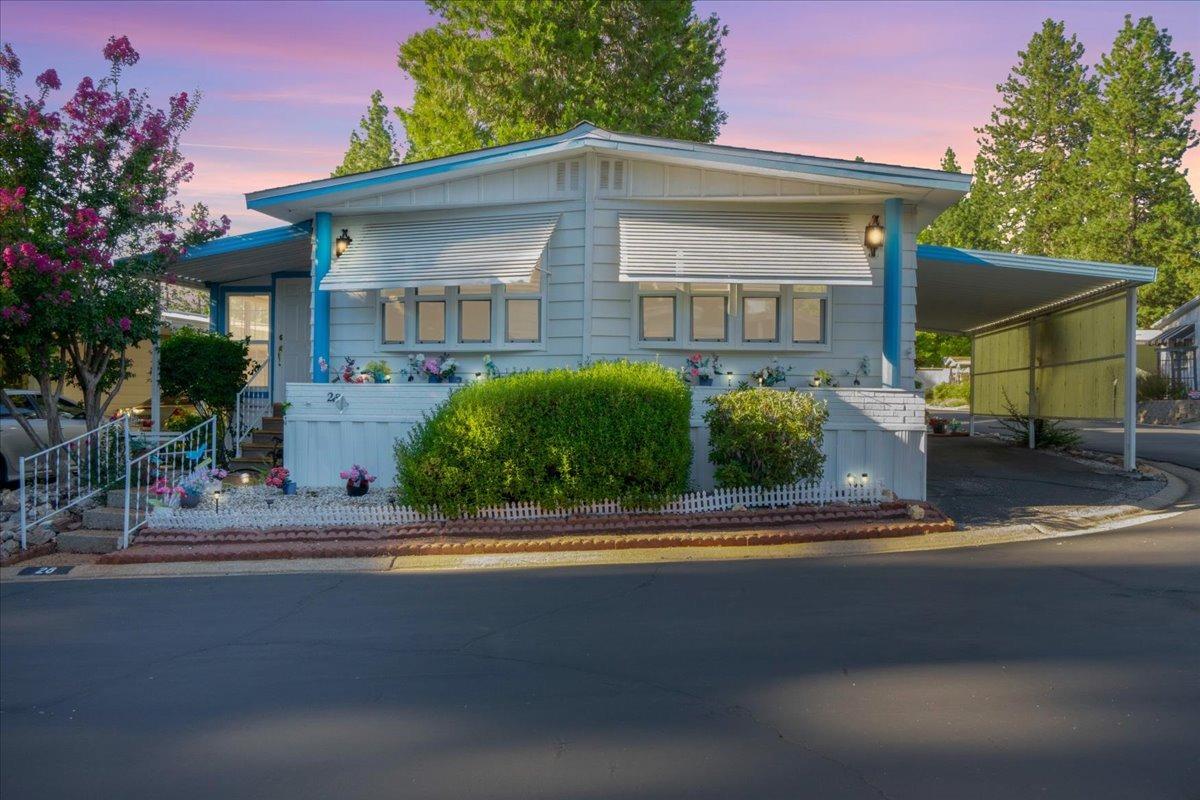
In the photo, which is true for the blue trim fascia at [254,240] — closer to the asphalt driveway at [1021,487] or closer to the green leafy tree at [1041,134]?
the asphalt driveway at [1021,487]

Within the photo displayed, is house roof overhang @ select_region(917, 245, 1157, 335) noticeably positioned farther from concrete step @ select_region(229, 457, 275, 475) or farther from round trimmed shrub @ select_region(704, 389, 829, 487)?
concrete step @ select_region(229, 457, 275, 475)

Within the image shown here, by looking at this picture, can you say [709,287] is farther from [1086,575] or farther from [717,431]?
[1086,575]

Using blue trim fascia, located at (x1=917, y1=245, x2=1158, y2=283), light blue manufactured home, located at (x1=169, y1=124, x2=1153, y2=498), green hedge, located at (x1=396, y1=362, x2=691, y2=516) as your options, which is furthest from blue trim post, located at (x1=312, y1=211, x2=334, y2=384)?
blue trim fascia, located at (x1=917, y1=245, x2=1158, y2=283)

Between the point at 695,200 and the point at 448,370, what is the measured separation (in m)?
3.69

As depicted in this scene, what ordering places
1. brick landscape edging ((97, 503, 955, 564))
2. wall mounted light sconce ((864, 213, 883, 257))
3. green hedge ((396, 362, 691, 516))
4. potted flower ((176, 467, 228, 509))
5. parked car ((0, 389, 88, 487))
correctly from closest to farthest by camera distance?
brick landscape edging ((97, 503, 955, 564))
green hedge ((396, 362, 691, 516))
potted flower ((176, 467, 228, 509))
wall mounted light sconce ((864, 213, 883, 257))
parked car ((0, 389, 88, 487))

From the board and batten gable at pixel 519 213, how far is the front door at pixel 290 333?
3.04 meters

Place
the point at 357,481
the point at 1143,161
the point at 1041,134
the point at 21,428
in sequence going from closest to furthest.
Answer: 1. the point at 357,481
2. the point at 21,428
3. the point at 1143,161
4. the point at 1041,134

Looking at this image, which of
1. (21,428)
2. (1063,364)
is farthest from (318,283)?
(1063,364)

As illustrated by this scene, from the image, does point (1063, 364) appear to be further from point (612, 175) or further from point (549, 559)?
point (549, 559)

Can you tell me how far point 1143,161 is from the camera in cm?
3775

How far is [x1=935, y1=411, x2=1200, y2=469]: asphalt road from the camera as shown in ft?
56.5

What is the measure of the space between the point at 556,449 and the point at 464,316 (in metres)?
3.57

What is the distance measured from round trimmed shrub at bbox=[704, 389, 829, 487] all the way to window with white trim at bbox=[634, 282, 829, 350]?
186cm

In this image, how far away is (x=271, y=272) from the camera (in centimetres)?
1605
